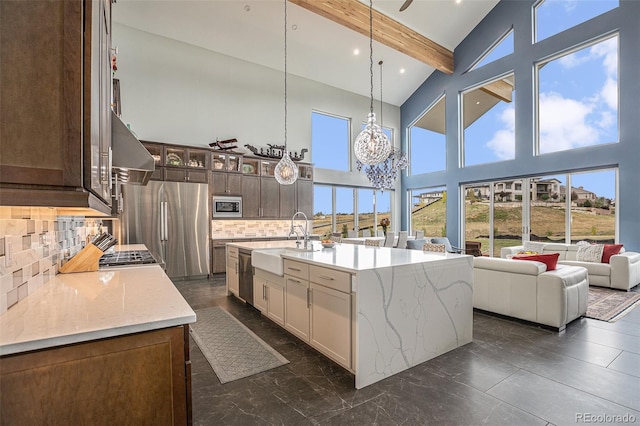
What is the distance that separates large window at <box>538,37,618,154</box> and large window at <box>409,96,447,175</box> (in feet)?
→ 8.61

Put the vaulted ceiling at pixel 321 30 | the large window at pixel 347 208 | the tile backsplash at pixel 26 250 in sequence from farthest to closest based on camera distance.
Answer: the large window at pixel 347 208, the vaulted ceiling at pixel 321 30, the tile backsplash at pixel 26 250

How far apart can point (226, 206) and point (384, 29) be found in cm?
515

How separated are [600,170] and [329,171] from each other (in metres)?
6.06

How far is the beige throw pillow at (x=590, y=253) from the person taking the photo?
18.2 ft

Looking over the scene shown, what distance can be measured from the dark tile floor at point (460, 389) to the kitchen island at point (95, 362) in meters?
1.00

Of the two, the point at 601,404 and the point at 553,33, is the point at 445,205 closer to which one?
the point at 553,33

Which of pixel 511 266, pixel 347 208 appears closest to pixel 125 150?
pixel 511 266

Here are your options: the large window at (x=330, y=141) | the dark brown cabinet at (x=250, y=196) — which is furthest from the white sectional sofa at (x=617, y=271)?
the dark brown cabinet at (x=250, y=196)

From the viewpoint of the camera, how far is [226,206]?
661 cm

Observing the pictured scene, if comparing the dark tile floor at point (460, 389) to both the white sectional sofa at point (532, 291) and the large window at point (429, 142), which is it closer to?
the white sectional sofa at point (532, 291)

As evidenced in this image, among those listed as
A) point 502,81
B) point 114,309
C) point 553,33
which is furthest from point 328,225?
point 114,309

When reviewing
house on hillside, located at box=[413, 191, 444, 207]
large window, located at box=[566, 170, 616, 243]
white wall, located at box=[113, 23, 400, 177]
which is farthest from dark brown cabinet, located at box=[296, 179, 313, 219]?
large window, located at box=[566, 170, 616, 243]

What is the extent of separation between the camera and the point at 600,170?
241 inches

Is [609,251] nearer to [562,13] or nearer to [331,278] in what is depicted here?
[562,13]
